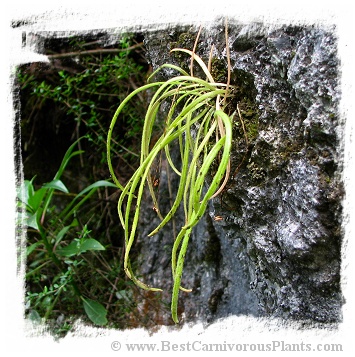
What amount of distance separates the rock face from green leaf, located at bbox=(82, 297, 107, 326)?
0.42 meters

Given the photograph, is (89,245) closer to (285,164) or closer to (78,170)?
(78,170)

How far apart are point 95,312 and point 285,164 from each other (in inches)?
28.3

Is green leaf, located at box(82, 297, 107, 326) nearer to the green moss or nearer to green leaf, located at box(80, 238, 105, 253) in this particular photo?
green leaf, located at box(80, 238, 105, 253)

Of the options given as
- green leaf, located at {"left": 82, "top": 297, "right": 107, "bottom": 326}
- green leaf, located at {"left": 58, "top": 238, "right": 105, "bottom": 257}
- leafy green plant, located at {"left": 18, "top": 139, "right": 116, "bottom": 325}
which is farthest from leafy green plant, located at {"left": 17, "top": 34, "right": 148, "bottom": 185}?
green leaf, located at {"left": 82, "top": 297, "right": 107, "bottom": 326}

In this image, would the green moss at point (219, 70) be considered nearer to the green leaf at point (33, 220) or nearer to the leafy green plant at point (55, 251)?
the leafy green plant at point (55, 251)

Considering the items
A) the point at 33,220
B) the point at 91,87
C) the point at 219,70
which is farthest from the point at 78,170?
the point at 219,70

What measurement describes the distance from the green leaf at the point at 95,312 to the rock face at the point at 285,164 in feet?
1.37

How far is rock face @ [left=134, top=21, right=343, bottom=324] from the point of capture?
0.54 m

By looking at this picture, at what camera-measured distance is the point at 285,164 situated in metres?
0.61

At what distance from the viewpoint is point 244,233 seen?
2.44ft

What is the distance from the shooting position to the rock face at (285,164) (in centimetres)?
54

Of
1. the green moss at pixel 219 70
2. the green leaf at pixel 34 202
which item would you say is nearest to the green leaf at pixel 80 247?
the green leaf at pixel 34 202

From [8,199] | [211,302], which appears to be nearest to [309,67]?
[211,302]

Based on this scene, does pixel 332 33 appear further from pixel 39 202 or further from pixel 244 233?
pixel 39 202
